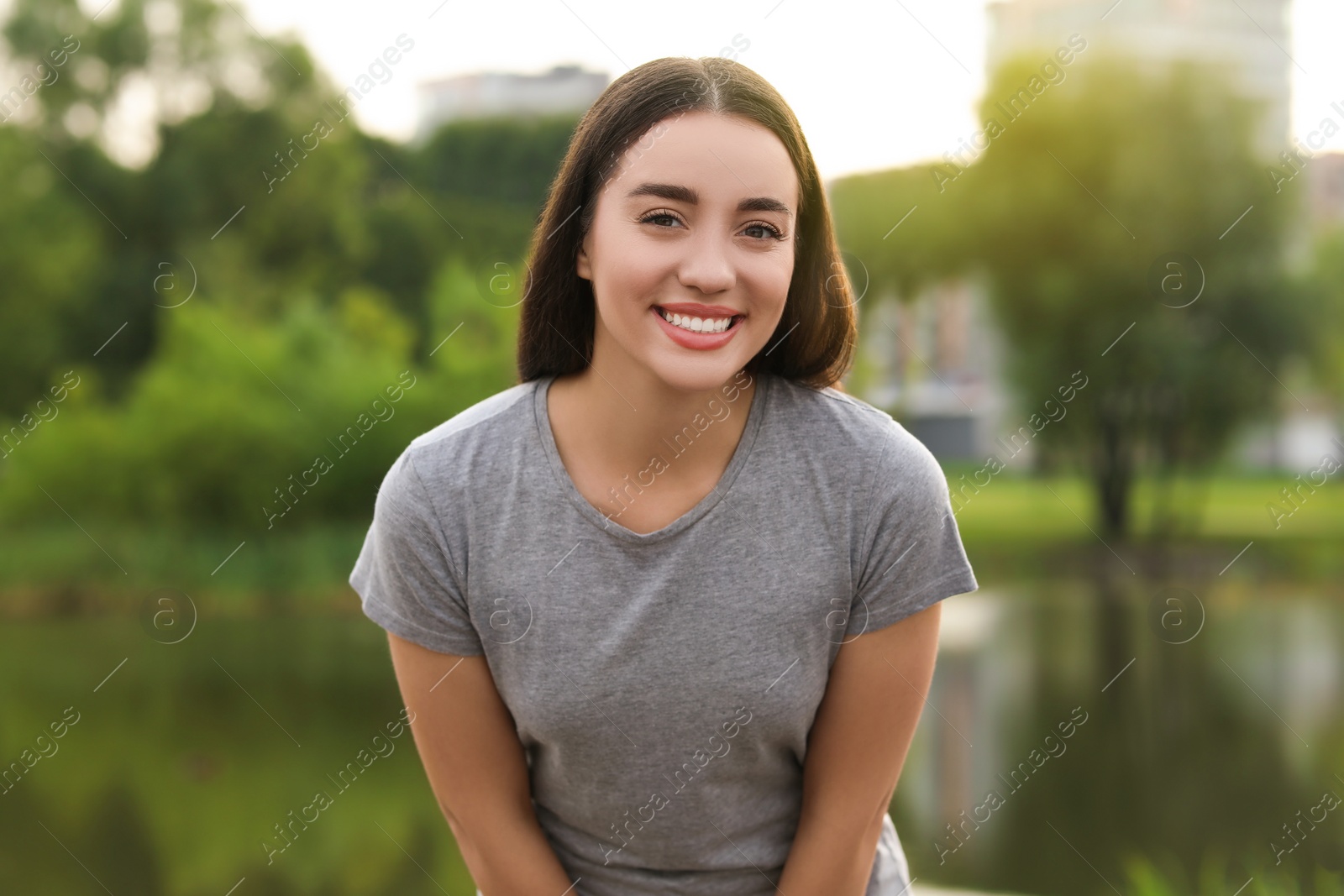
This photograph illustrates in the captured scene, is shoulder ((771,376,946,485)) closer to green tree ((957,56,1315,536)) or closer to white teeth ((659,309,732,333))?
white teeth ((659,309,732,333))

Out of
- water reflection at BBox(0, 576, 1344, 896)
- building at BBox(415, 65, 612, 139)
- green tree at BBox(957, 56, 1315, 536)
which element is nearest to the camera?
water reflection at BBox(0, 576, 1344, 896)

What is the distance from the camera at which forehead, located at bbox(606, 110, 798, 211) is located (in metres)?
0.86

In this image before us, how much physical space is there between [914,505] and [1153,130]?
21.2 ft

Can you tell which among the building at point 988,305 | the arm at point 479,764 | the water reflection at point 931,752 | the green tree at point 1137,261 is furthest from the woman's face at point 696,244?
the green tree at point 1137,261

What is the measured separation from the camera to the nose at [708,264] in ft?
2.80

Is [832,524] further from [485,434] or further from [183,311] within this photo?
[183,311]

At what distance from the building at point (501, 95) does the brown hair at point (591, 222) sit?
5.38 metres

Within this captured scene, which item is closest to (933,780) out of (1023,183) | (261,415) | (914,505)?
(1023,183)

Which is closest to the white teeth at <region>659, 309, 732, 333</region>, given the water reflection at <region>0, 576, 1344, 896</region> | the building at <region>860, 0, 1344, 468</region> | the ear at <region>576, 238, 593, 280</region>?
the ear at <region>576, 238, 593, 280</region>

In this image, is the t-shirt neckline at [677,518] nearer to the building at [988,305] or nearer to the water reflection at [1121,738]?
the water reflection at [1121,738]

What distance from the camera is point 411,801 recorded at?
199 inches

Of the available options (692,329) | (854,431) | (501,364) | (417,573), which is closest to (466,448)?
(417,573)

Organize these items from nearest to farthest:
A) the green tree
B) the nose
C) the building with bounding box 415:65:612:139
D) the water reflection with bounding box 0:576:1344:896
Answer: the nose → the water reflection with bounding box 0:576:1344:896 → the building with bounding box 415:65:612:139 → the green tree

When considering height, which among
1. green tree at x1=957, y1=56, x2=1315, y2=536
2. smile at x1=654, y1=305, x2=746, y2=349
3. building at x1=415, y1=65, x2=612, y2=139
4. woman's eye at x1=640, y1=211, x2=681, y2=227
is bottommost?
green tree at x1=957, y1=56, x2=1315, y2=536
